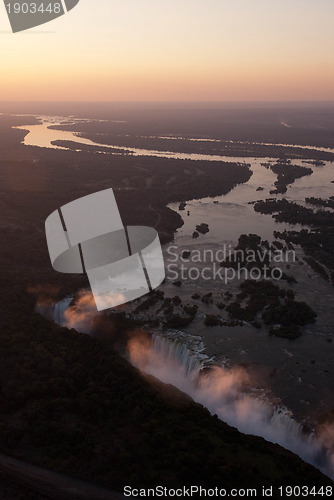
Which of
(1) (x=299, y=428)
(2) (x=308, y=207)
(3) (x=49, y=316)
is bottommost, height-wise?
(2) (x=308, y=207)

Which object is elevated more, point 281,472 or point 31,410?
point 31,410

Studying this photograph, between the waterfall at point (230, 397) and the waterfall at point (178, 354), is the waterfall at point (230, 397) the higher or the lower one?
the lower one

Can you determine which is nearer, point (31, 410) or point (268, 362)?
point (31, 410)

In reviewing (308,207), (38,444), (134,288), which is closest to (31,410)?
(38,444)

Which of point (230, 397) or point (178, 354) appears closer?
point (230, 397)

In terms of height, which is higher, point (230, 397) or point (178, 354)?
point (178, 354)

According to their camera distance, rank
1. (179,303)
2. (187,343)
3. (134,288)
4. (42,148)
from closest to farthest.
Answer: (187,343) → (179,303) → (134,288) → (42,148)

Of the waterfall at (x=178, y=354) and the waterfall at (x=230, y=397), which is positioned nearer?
the waterfall at (x=230, y=397)

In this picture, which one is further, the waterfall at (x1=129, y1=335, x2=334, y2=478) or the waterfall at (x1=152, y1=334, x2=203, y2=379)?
the waterfall at (x1=152, y1=334, x2=203, y2=379)

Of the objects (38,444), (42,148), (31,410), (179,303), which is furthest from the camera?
(42,148)

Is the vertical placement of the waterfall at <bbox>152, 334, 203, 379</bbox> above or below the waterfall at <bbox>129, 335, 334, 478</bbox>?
above

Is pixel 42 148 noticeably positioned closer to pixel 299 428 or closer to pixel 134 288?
pixel 134 288
